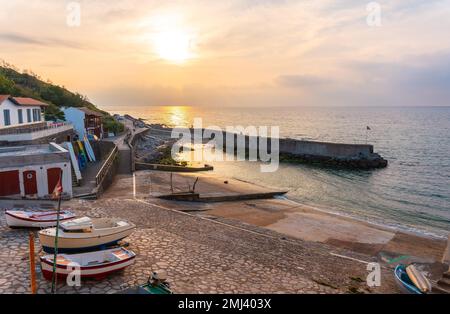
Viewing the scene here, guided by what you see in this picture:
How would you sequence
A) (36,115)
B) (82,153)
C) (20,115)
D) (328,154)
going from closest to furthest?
1. (20,115)
2. (82,153)
3. (36,115)
4. (328,154)

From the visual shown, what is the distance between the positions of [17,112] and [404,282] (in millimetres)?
32944

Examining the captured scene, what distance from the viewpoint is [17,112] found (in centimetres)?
3170

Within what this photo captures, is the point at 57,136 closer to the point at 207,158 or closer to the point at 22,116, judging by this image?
the point at 22,116

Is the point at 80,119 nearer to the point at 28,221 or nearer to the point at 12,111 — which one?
the point at 12,111

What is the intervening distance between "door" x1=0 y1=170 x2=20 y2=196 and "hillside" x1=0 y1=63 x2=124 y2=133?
1201 inches

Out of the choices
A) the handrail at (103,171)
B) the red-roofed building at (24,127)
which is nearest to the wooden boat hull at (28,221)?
the handrail at (103,171)

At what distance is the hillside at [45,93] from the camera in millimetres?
48156

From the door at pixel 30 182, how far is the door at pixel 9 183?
367 millimetres

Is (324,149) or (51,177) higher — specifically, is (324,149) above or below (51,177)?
below

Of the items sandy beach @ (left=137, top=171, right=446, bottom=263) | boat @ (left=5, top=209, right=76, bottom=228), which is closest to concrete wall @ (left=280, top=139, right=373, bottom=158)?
sandy beach @ (left=137, top=171, right=446, bottom=263)

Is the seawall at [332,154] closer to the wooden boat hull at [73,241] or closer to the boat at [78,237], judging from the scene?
the boat at [78,237]

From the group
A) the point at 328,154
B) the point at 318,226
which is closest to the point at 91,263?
the point at 318,226

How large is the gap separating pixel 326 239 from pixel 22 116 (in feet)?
95.7

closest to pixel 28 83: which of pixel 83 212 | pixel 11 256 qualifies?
pixel 83 212
